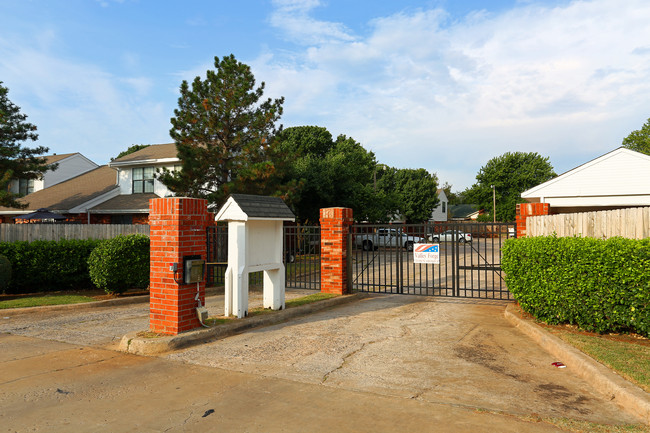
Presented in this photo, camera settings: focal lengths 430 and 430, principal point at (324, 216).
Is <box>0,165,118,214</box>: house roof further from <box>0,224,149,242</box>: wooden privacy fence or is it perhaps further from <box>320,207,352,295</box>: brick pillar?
<box>320,207,352,295</box>: brick pillar

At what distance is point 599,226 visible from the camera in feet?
24.9

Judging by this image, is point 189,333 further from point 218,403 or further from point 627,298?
point 627,298

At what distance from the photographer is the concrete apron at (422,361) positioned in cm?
456

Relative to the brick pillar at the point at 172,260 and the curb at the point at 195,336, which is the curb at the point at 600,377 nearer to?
the curb at the point at 195,336

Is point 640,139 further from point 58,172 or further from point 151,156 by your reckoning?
point 58,172

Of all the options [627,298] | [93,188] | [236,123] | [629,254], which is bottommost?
[627,298]

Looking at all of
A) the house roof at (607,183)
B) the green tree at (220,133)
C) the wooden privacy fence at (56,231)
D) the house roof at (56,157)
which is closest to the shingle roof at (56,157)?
the house roof at (56,157)

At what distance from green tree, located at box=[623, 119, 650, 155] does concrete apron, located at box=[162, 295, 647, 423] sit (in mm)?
59339

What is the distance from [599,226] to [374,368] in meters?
4.97

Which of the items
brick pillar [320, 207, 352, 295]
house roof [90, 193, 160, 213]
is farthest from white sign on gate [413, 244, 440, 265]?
house roof [90, 193, 160, 213]

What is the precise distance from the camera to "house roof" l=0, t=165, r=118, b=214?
25.4 m

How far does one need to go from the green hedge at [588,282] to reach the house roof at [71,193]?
24.9 metres

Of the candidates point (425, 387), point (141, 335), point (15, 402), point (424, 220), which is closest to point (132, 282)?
point (141, 335)


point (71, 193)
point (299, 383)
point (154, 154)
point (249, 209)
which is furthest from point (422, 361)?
point (71, 193)
